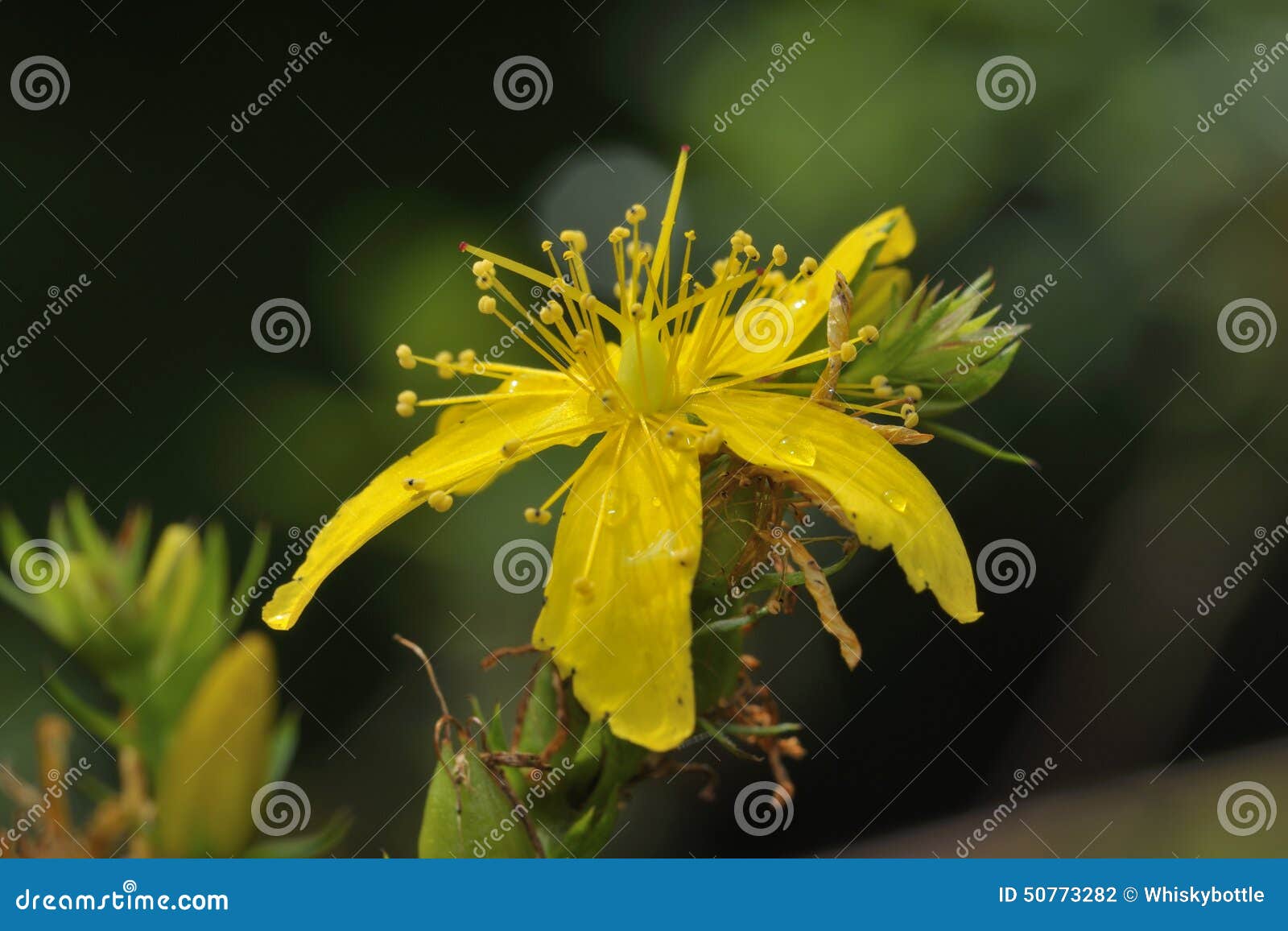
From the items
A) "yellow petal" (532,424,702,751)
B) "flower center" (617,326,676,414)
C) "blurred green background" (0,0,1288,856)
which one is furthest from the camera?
"blurred green background" (0,0,1288,856)

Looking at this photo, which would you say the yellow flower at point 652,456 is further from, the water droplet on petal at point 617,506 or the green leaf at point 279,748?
the green leaf at point 279,748

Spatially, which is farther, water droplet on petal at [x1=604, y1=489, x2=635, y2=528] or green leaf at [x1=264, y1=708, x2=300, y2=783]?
green leaf at [x1=264, y1=708, x2=300, y2=783]

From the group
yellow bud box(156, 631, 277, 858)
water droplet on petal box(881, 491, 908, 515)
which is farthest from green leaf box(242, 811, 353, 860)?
water droplet on petal box(881, 491, 908, 515)

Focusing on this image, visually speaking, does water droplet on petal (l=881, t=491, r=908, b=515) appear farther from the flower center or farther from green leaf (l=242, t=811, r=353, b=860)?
green leaf (l=242, t=811, r=353, b=860)

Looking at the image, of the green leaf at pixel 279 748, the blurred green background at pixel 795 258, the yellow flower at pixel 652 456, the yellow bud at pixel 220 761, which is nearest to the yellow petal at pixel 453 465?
the yellow flower at pixel 652 456

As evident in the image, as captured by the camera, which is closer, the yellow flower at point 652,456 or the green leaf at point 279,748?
the yellow flower at point 652,456

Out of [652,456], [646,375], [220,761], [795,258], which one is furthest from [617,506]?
[795,258]

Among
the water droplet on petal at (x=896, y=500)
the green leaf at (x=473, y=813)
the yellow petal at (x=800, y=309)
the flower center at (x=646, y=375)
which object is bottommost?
the green leaf at (x=473, y=813)

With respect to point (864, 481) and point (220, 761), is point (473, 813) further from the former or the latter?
Result: point (864, 481)
